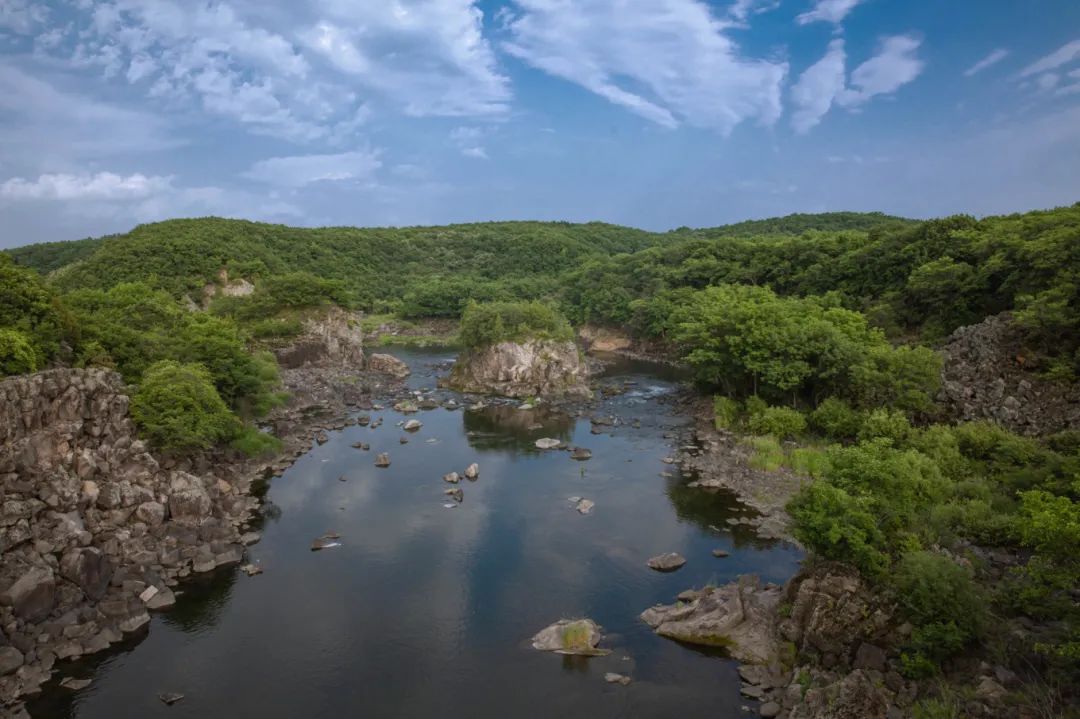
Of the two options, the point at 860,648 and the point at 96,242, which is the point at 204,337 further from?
the point at 96,242

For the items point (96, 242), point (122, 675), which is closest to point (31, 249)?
point (96, 242)

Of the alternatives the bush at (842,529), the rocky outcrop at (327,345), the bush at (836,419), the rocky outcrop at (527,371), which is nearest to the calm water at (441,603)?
the bush at (842,529)

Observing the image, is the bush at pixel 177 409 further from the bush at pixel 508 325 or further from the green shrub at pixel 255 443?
the bush at pixel 508 325

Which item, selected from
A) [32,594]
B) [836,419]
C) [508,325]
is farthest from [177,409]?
[836,419]

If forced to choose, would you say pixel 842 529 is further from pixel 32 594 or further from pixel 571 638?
pixel 32 594

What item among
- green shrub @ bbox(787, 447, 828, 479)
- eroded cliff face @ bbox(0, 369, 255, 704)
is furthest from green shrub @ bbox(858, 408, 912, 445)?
eroded cliff face @ bbox(0, 369, 255, 704)

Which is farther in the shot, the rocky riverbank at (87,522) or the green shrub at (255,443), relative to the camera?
the green shrub at (255,443)

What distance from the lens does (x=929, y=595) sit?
16.5 metres

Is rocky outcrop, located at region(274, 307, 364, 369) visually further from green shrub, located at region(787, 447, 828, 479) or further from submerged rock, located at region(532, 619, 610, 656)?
submerged rock, located at region(532, 619, 610, 656)

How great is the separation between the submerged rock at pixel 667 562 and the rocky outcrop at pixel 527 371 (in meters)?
29.5

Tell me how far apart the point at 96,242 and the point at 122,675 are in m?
129

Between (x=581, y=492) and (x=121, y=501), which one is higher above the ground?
(x=121, y=501)

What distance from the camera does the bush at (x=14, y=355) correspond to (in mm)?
23797

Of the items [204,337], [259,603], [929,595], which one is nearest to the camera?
[929,595]
